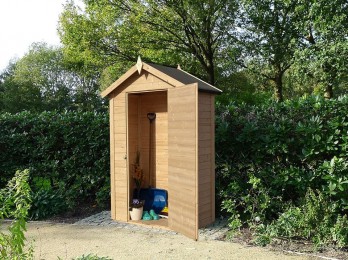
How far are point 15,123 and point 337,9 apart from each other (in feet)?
31.1

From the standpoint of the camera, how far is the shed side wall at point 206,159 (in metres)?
5.10

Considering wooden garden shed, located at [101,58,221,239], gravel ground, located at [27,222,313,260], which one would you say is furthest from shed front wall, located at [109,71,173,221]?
gravel ground, located at [27,222,313,260]

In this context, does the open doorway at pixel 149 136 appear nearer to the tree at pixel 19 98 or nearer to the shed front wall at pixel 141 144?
the shed front wall at pixel 141 144

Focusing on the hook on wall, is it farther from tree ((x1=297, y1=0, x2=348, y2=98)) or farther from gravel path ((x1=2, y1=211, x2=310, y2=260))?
tree ((x1=297, y1=0, x2=348, y2=98))

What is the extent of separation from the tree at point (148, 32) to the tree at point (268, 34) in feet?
2.58

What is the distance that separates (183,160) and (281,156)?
158 centimetres

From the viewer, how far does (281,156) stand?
17.8 ft

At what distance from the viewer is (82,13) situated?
17.3 m

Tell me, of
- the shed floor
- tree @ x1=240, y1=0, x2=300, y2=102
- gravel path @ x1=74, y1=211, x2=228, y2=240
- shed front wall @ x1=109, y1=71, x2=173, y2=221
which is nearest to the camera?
gravel path @ x1=74, y1=211, x2=228, y2=240

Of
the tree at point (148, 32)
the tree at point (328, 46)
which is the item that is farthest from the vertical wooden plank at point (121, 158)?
the tree at point (148, 32)

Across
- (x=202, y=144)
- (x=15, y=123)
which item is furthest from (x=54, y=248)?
→ (x=15, y=123)

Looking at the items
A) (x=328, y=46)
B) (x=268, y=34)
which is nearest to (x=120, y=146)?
(x=328, y=46)

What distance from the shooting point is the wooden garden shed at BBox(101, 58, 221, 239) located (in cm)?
480

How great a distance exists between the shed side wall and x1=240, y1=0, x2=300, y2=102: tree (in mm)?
10533
